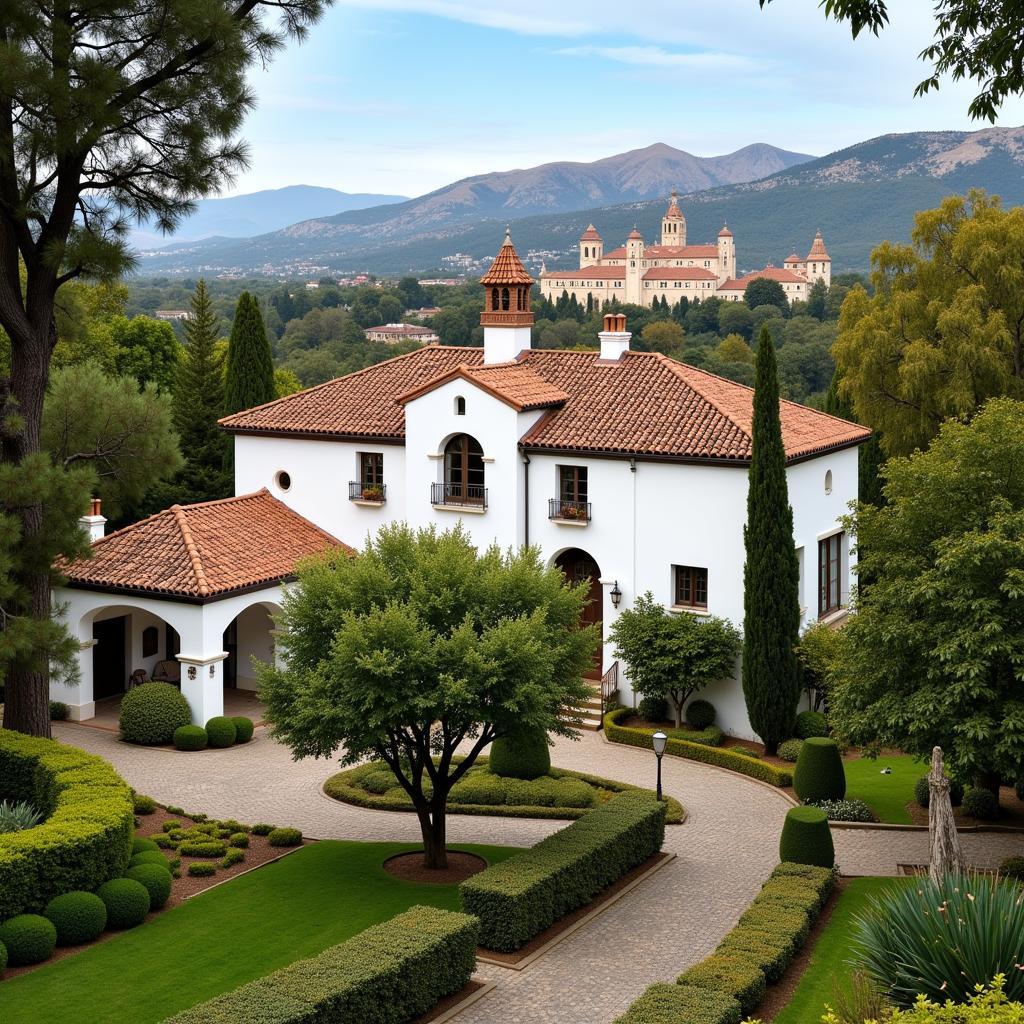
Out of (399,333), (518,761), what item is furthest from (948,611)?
(399,333)

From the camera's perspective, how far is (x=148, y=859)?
797 inches

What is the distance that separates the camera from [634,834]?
21.7m

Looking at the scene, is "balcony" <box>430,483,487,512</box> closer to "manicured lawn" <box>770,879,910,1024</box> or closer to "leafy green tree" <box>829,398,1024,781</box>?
"leafy green tree" <box>829,398,1024,781</box>

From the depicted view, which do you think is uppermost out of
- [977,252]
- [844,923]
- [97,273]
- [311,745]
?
[977,252]

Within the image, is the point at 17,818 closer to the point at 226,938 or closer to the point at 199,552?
the point at 226,938

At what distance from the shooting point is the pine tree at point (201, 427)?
145 ft

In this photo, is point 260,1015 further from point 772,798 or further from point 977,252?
point 977,252

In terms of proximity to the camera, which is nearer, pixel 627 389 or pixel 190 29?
pixel 190 29

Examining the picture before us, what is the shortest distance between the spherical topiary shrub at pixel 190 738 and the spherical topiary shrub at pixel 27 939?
10888 millimetres

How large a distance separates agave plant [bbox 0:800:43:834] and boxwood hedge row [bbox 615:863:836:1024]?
33.7ft

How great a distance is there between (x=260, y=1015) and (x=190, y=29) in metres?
16.1

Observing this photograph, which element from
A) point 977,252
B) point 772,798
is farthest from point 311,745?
point 977,252

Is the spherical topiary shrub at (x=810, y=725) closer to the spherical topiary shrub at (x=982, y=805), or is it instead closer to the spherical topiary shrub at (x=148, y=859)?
the spherical topiary shrub at (x=982, y=805)

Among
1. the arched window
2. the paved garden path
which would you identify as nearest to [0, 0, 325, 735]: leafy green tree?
the paved garden path
